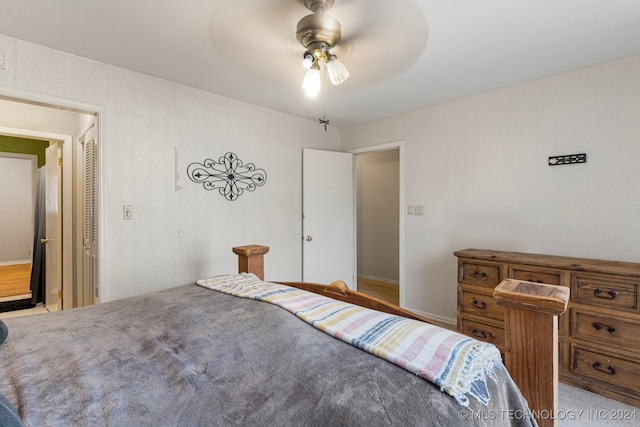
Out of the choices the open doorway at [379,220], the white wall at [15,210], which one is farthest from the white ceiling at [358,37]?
the white wall at [15,210]

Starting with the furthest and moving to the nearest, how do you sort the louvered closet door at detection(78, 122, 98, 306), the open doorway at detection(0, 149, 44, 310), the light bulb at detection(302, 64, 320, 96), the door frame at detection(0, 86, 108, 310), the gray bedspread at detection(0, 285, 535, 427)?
the open doorway at detection(0, 149, 44, 310), the louvered closet door at detection(78, 122, 98, 306), the door frame at detection(0, 86, 108, 310), the light bulb at detection(302, 64, 320, 96), the gray bedspread at detection(0, 285, 535, 427)

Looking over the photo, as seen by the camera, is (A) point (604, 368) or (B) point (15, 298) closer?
(A) point (604, 368)

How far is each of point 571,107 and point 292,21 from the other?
2294 millimetres

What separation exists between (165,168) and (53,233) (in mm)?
1947

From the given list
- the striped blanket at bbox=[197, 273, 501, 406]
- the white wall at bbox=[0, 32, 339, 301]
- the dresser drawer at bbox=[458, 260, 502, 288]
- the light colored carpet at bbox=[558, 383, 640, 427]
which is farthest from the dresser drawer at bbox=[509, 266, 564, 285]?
the white wall at bbox=[0, 32, 339, 301]

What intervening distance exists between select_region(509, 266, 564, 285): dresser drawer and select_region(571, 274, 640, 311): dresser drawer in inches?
3.3

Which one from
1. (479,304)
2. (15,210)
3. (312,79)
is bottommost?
(479,304)

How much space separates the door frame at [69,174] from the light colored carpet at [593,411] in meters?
3.20

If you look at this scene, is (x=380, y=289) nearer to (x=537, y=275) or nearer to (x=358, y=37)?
(x=537, y=275)

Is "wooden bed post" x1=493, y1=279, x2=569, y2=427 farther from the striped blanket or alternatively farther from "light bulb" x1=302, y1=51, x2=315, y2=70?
"light bulb" x1=302, y1=51, x2=315, y2=70

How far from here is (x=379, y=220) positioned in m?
5.27

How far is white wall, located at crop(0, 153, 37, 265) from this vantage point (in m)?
5.69

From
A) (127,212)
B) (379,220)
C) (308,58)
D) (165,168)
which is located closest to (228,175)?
(165,168)

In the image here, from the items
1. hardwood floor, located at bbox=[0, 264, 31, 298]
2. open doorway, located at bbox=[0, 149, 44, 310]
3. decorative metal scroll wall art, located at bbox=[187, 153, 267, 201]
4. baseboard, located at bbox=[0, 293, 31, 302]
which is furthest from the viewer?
open doorway, located at bbox=[0, 149, 44, 310]
